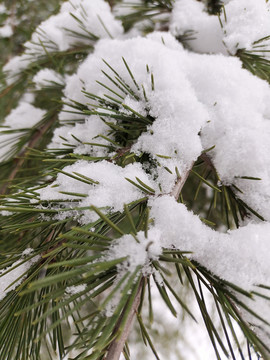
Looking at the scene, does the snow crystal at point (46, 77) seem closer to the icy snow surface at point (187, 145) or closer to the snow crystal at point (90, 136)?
the icy snow surface at point (187, 145)

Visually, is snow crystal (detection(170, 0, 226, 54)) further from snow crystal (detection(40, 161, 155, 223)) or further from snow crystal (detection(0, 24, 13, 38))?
snow crystal (detection(0, 24, 13, 38))

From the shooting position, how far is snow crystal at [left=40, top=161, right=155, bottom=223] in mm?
402

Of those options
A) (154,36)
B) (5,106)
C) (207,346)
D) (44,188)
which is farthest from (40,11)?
(207,346)

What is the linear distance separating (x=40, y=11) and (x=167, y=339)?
5.46ft

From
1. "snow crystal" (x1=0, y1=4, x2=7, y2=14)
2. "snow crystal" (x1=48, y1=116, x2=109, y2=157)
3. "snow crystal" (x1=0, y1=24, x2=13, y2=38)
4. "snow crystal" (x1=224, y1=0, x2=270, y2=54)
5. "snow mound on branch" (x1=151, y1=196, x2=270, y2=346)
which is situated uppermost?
"snow crystal" (x1=0, y1=4, x2=7, y2=14)

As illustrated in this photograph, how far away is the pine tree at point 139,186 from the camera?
0.34 metres

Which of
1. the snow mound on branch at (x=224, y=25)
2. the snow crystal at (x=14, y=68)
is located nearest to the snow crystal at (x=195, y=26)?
the snow mound on branch at (x=224, y=25)

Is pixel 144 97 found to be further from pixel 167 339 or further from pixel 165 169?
pixel 167 339

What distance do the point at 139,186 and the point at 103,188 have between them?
5 centimetres

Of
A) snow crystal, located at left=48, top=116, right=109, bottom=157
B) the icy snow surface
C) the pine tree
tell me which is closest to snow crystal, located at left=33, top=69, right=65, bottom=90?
the pine tree

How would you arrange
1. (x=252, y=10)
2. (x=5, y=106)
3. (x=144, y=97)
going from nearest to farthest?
(x=144, y=97)
(x=252, y=10)
(x=5, y=106)

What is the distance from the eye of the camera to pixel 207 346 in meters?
1.73

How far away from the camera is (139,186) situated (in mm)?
407

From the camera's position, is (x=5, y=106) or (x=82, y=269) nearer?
(x=82, y=269)
